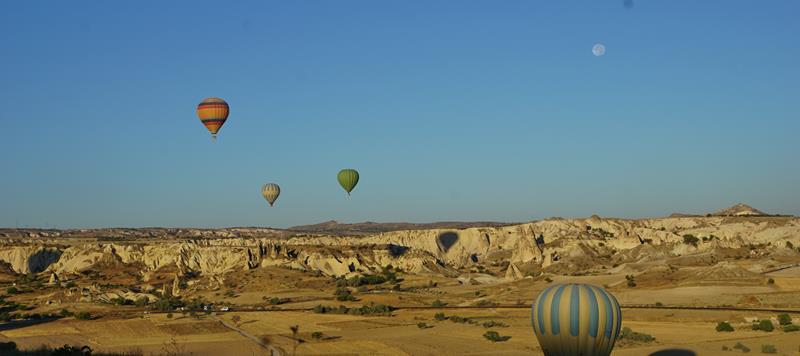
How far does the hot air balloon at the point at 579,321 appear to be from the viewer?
36375mm

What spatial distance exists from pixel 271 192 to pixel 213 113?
2497cm

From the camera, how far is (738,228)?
138m

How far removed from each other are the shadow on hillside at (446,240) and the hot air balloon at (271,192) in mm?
53164

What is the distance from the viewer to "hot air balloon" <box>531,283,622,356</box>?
36375 millimetres

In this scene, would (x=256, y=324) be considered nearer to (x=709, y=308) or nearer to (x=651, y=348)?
(x=651, y=348)

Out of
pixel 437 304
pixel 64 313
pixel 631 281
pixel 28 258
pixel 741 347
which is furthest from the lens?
pixel 28 258

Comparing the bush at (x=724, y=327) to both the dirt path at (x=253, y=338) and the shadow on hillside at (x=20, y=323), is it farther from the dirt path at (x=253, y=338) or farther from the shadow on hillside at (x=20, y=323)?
the shadow on hillside at (x=20, y=323)

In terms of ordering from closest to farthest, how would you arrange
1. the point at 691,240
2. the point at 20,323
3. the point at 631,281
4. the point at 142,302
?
1. the point at 20,323
2. the point at 142,302
3. the point at 631,281
4. the point at 691,240

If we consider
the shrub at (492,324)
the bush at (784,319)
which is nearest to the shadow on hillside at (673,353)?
the bush at (784,319)

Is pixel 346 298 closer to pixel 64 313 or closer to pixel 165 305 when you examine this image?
pixel 165 305

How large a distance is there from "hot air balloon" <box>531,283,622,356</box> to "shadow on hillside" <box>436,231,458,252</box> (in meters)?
114

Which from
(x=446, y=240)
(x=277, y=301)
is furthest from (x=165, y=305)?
(x=446, y=240)

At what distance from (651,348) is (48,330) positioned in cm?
4172

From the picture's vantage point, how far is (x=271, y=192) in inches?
4065
